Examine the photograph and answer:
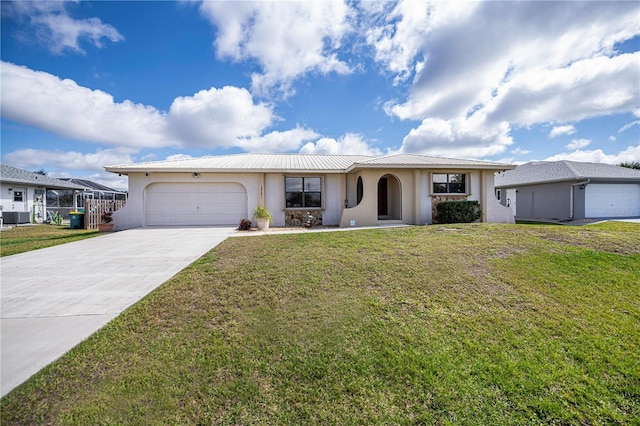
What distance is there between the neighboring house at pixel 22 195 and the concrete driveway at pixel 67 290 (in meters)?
16.3

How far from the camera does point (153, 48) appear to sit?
10406 millimetres

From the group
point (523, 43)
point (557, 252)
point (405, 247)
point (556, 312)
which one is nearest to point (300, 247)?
point (405, 247)

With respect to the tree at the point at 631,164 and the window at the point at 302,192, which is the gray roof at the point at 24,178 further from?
the tree at the point at 631,164

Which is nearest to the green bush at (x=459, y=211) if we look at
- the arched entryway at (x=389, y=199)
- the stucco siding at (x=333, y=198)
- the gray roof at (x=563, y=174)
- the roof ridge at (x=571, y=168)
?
the arched entryway at (x=389, y=199)

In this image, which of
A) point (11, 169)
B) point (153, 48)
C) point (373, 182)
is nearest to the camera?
point (153, 48)

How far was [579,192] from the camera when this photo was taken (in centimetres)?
1680

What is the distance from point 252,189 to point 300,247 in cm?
763

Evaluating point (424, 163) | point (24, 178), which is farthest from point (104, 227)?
point (424, 163)

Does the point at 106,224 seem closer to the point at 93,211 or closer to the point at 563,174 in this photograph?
the point at 93,211

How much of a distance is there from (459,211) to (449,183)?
1.84 metres

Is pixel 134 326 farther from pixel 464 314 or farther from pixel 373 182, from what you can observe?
pixel 373 182

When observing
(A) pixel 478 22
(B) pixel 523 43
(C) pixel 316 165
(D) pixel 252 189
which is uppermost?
(A) pixel 478 22

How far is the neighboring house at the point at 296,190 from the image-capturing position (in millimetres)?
12836

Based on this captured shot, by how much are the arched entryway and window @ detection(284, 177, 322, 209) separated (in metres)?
3.68
